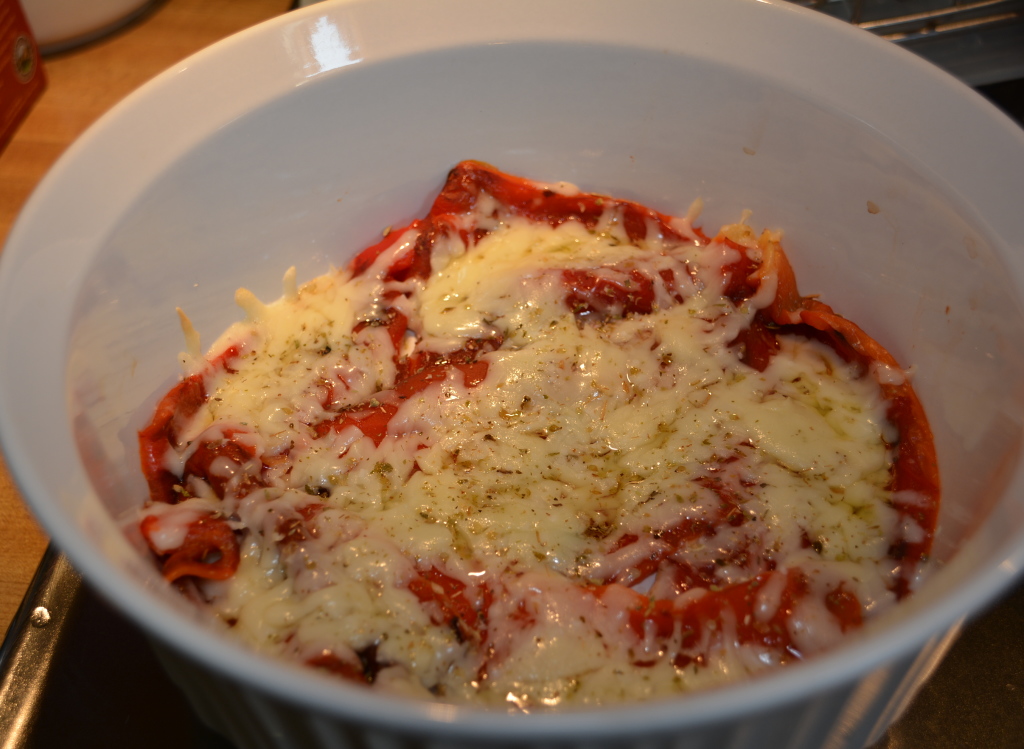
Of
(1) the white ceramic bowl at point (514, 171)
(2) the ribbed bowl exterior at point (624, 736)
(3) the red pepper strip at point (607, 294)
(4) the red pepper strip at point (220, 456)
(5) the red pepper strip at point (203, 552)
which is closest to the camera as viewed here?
(2) the ribbed bowl exterior at point (624, 736)

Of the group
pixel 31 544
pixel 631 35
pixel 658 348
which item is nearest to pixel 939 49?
pixel 631 35

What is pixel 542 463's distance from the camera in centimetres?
90

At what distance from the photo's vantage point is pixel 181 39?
5.32 ft

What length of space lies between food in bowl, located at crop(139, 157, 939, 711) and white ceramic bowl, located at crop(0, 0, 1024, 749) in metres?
0.05

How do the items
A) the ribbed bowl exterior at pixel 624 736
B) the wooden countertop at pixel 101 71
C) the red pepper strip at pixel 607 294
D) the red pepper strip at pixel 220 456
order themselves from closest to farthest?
the ribbed bowl exterior at pixel 624 736, the red pepper strip at pixel 220 456, the red pepper strip at pixel 607 294, the wooden countertop at pixel 101 71

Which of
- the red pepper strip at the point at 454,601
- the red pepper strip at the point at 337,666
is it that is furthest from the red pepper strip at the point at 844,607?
the red pepper strip at the point at 337,666

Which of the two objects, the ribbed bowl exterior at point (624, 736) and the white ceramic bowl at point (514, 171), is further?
the white ceramic bowl at point (514, 171)

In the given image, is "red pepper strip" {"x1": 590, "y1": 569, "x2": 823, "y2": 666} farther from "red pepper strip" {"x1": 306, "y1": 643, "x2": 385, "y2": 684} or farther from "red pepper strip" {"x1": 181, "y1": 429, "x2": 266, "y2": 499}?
"red pepper strip" {"x1": 181, "y1": 429, "x2": 266, "y2": 499}

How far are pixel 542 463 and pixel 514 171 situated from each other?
50 cm

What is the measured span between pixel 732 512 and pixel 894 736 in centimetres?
28

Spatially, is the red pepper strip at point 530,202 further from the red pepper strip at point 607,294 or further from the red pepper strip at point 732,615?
the red pepper strip at point 732,615

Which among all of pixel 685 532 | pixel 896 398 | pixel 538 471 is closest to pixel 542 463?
pixel 538 471

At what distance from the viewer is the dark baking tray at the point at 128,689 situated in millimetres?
814

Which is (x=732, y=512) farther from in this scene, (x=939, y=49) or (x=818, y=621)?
(x=939, y=49)
